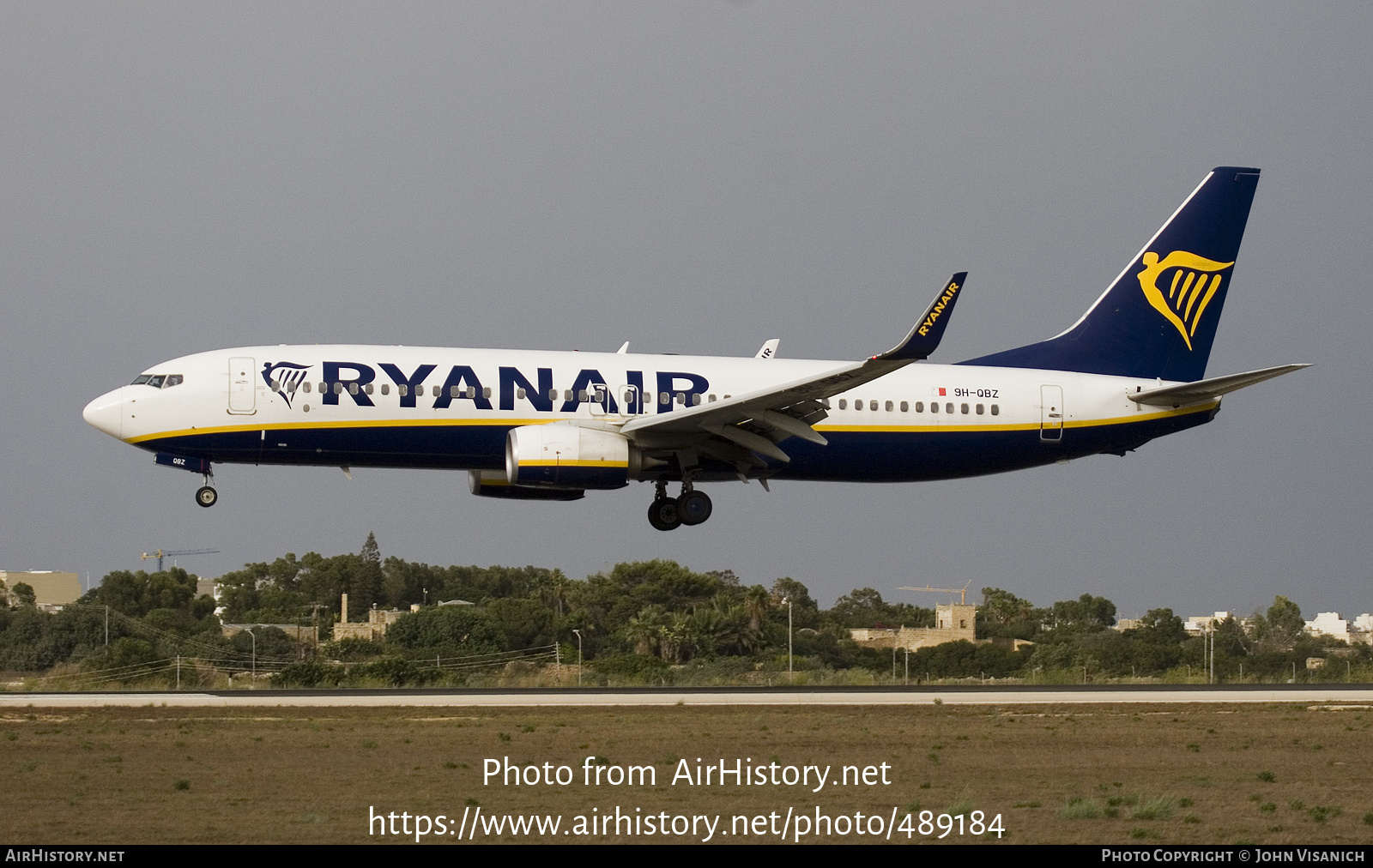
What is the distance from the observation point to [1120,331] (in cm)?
4050

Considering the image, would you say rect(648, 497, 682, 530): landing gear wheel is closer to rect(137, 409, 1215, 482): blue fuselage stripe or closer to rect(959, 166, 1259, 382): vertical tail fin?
rect(137, 409, 1215, 482): blue fuselage stripe

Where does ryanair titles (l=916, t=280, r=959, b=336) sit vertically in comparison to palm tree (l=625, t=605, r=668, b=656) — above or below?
above

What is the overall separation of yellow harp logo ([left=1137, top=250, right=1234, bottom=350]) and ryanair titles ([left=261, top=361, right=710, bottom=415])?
13.7 metres

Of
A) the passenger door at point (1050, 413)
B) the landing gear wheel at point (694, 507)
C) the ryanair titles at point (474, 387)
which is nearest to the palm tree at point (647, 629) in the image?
the landing gear wheel at point (694, 507)

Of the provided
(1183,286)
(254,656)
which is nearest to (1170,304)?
(1183,286)

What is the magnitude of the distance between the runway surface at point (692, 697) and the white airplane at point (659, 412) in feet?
14.5

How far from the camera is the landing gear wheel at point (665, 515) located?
119 feet

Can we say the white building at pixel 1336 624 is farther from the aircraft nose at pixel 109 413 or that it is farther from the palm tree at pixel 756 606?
the aircraft nose at pixel 109 413

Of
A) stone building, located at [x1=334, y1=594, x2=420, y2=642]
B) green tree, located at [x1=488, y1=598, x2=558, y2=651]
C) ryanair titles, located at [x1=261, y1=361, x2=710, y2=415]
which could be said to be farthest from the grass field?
stone building, located at [x1=334, y1=594, x2=420, y2=642]

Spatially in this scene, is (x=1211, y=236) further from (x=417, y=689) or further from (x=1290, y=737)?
(x=417, y=689)

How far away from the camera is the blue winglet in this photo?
1170 inches

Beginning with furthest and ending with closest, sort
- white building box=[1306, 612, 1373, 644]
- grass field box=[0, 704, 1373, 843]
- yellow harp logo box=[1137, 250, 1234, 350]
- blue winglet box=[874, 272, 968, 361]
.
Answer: white building box=[1306, 612, 1373, 644]
yellow harp logo box=[1137, 250, 1234, 350]
blue winglet box=[874, 272, 968, 361]
grass field box=[0, 704, 1373, 843]
